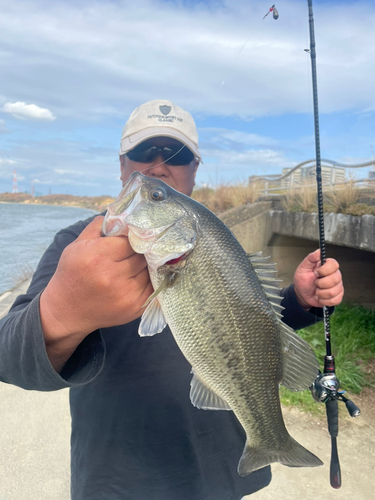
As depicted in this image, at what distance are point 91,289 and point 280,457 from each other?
3.60 ft

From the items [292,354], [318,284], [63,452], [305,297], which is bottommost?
[63,452]

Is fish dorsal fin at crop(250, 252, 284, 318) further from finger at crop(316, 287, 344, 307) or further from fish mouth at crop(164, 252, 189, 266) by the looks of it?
finger at crop(316, 287, 344, 307)

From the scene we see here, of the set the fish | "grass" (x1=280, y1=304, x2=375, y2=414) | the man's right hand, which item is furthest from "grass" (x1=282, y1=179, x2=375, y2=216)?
the man's right hand

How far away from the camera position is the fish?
1388 millimetres

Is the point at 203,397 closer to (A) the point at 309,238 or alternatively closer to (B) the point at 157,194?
(B) the point at 157,194

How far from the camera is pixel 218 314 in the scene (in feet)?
4.58

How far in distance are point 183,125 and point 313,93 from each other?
40.6 inches

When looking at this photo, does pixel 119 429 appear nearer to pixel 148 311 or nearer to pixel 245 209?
pixel 148 311

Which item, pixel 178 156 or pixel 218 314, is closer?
pixel 218 314

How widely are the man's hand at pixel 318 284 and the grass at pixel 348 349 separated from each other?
2.63 meters

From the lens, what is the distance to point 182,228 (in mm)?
1440

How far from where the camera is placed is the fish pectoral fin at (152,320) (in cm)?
139

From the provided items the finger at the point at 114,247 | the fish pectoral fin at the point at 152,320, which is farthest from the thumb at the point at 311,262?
the finger at the point at 114,247

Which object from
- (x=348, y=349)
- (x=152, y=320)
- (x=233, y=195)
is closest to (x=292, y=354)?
(x=152, y=320)
